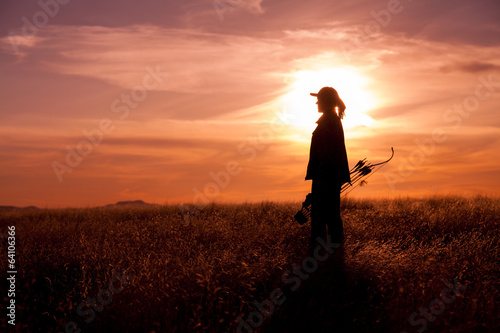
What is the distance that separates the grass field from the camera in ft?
15.0

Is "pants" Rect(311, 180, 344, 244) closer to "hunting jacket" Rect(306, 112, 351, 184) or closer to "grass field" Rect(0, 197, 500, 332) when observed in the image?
"hunting jacket" Rect(306, 112, 351, 184)

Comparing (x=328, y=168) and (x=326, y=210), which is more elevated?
(x=328, y=168)

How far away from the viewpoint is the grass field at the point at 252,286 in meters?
4.57

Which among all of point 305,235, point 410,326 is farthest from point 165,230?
point 410,326

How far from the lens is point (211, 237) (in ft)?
27.4

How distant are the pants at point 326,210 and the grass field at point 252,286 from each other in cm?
38

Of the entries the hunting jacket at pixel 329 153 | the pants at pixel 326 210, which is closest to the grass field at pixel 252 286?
the pants at pixel 326 210

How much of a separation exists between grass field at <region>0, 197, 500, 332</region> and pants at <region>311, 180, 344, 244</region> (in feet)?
1.26

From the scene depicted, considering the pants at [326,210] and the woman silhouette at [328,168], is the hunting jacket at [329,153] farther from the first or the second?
the pants at [326,210]

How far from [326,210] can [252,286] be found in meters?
2.28

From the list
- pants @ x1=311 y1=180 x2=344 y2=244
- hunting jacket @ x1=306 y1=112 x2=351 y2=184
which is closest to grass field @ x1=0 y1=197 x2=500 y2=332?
pants @ x1=311 y1=180 x2=344 y2=244

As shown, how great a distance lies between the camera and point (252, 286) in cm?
547

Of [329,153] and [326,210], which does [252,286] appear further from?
[329,153]

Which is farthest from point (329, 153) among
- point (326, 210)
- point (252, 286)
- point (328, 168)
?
point (252, 286)
